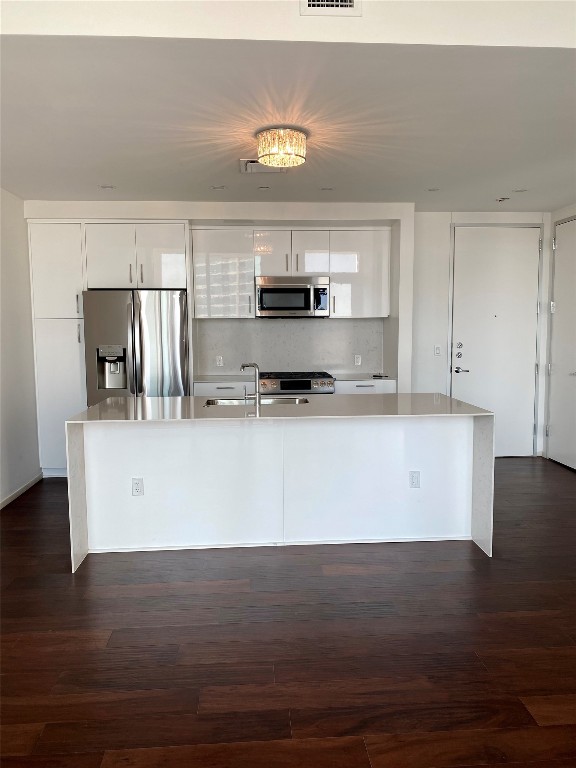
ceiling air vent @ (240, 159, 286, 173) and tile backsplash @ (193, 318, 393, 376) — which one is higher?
ceiling air vent @ (240, 159, 286, 173)

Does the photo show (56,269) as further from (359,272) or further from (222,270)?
(359,272)

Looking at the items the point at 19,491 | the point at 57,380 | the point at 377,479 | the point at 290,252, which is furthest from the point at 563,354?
the point at 19,491

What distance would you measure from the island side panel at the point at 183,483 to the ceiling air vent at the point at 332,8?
211cm

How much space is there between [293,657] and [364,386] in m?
3.26

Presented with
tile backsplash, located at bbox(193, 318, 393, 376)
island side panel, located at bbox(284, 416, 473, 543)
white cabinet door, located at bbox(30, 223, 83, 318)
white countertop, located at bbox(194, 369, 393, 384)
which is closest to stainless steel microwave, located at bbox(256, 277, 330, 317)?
tile backsplash, located at bbox(193, 318, 393, 376)

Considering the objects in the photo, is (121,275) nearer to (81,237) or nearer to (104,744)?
(81,237)

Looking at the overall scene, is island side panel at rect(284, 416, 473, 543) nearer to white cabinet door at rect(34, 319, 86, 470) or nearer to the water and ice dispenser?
the water and ice dispenser

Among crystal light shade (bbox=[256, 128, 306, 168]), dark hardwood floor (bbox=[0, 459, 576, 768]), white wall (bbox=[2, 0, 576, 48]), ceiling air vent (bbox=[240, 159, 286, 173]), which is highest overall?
white wall (bbox=[2, 0, 576, 48])

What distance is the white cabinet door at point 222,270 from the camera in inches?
204

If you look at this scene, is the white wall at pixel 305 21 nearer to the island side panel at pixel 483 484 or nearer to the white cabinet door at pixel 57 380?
the island side panel at pixel 483 484

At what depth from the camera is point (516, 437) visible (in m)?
5.73

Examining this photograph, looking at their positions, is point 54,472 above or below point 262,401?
below

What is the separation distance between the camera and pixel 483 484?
335cm

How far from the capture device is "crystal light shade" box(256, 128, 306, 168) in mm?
2918
